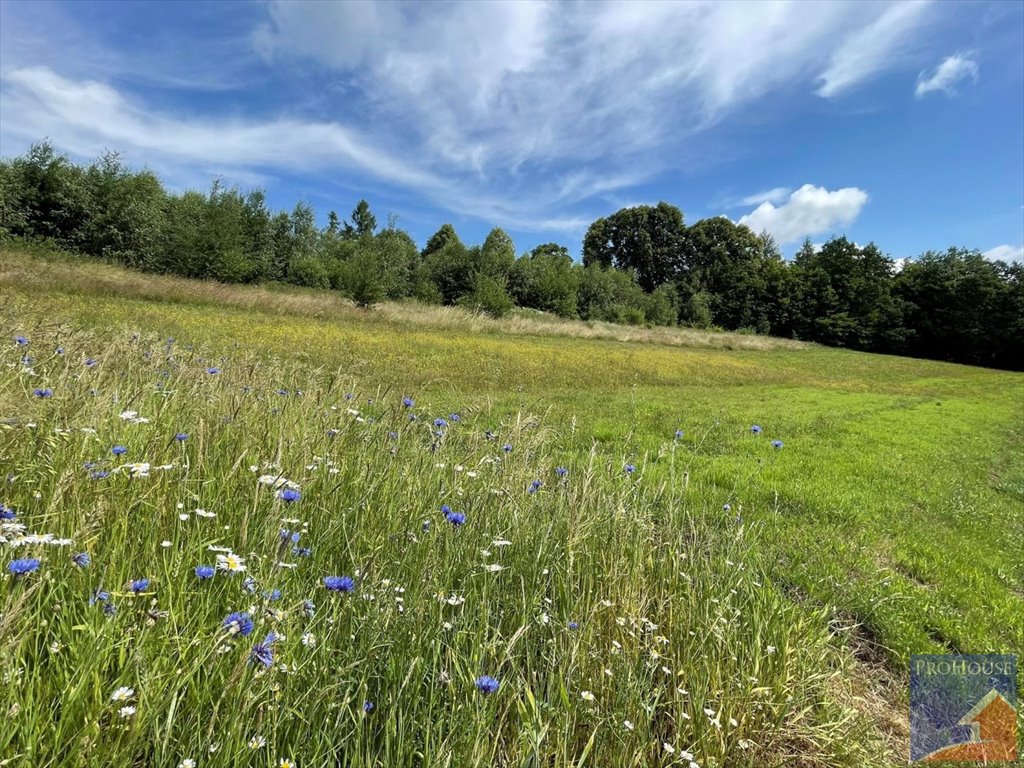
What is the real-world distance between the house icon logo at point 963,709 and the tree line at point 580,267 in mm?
26120

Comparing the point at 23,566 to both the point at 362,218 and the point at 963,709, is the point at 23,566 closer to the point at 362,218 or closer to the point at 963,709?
the point at 963,709

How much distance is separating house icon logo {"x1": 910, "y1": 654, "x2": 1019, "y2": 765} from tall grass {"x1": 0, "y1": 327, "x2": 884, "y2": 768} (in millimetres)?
457

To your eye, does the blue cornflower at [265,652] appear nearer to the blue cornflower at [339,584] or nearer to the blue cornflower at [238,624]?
the blue cornflower at [238,624]

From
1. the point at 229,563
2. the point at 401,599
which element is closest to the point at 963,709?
the point at 401,599

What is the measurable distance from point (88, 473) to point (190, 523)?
0.41 metres

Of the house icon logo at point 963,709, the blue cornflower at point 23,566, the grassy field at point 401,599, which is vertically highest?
the blue cornflower at point 23,566

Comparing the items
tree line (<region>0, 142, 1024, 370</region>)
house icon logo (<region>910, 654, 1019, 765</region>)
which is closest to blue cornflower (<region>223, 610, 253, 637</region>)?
house icon logo (<region>910, 654, 1019, 765</region>)

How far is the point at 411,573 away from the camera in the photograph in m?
2.02

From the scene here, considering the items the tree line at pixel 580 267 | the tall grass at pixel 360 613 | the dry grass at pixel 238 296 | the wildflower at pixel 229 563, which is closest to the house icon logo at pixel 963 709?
the tall grass at pixel 360 613

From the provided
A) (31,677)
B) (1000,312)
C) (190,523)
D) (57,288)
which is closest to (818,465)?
(190,523)

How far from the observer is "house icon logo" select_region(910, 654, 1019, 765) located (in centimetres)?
238

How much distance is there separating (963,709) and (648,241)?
282ft

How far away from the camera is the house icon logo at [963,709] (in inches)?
93.7

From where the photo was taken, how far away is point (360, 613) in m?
1.76
